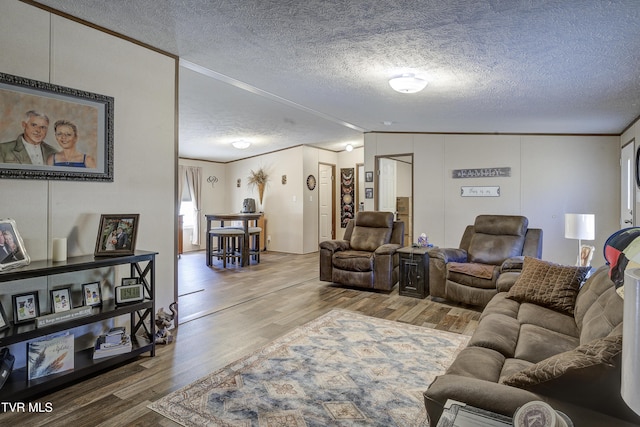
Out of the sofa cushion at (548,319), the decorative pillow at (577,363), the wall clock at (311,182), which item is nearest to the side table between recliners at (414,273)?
the sofa cushion at (548,319)

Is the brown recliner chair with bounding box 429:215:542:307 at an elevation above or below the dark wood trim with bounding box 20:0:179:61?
below

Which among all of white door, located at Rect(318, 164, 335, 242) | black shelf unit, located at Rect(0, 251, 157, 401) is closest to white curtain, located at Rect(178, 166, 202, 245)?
white door, located at Rect(318, 164, 335, 242)

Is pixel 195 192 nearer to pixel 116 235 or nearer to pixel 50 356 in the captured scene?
pixel 116 235

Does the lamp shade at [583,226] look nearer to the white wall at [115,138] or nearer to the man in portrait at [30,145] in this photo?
the white wall at [115,138]

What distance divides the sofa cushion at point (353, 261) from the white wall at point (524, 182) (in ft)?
6.38

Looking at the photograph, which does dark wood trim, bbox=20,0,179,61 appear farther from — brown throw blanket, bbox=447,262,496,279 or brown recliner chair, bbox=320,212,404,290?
brown throw blanket, bbox=447,262,496,279

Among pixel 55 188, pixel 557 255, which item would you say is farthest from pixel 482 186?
pixel 55 188

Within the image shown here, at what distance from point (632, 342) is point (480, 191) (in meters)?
5.59

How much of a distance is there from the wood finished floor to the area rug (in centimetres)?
17

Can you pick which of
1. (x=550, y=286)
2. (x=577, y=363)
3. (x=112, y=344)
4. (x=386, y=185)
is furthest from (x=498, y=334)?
(x=386, y=185)

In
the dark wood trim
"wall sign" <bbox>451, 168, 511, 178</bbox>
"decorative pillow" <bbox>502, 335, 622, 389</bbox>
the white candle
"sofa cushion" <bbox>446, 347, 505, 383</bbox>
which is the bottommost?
"sofa cushion" <bbox>446, 347, 505, 383</bbox>

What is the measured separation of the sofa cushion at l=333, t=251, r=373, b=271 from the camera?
15.0ft

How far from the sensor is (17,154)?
2.23m

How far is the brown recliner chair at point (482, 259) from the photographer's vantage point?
145 inches
